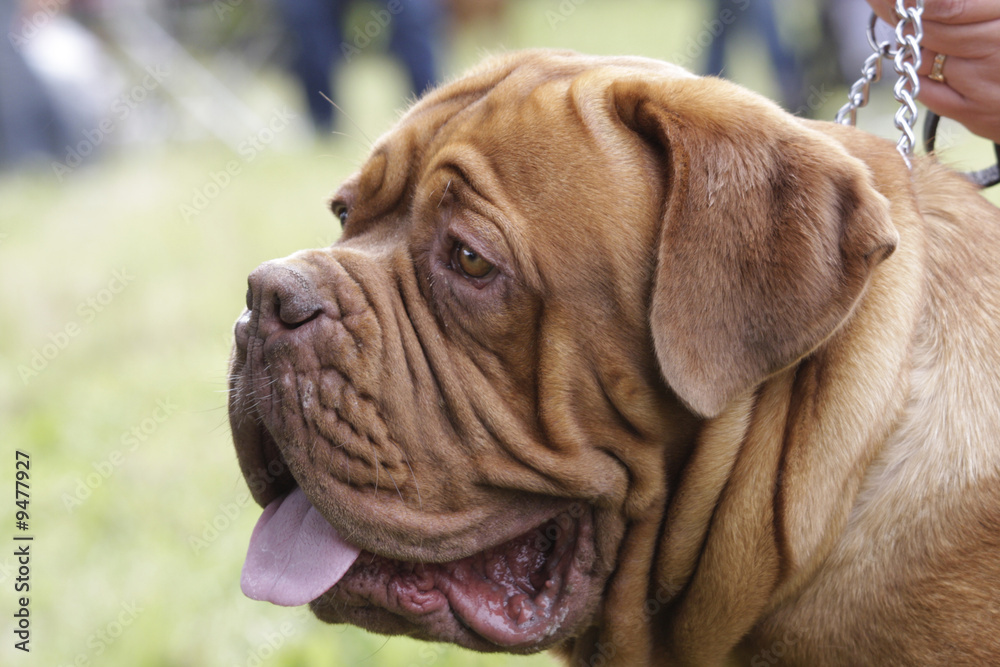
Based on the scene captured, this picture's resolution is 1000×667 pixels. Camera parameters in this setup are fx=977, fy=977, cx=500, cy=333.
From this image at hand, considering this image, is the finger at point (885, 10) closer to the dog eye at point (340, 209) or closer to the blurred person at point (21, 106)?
the dog eye at point (340, 209)

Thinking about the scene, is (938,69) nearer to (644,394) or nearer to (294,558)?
(644,394)

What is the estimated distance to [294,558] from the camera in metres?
2.53

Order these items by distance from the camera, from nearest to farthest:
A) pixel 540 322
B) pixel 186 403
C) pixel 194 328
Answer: pixel 540 322
pixel 186 403
pixel 194 328

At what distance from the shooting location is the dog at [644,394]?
2.24m

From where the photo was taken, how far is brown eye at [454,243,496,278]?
244cm

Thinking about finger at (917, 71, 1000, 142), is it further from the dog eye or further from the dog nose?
the dog nose

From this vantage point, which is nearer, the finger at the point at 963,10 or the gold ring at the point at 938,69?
the finger at the point at 963,10

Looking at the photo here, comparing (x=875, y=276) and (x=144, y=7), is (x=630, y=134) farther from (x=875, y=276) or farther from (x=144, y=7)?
(x=144, y=7)

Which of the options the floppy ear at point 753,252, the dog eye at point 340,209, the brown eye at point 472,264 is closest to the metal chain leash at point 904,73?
the floppy ear at point 753,252

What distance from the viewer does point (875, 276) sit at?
238 centimetres

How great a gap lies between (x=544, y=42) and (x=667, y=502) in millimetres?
18890

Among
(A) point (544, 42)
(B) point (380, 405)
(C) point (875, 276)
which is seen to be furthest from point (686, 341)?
(A) point (544, 42)

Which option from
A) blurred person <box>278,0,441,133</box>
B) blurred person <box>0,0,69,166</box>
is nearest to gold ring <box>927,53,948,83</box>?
blurred person <box>278,0,441,133</box>

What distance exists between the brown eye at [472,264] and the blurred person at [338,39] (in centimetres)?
736
